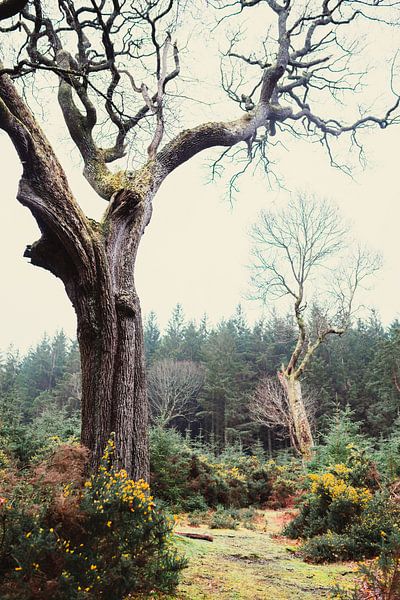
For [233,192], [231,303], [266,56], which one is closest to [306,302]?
[233,192]

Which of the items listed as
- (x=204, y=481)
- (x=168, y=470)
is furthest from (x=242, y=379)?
(x=168, y=470)

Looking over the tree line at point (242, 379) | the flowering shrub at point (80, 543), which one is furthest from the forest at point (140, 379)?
the tree line at point (242, 379)

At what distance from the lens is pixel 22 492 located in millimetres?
2488

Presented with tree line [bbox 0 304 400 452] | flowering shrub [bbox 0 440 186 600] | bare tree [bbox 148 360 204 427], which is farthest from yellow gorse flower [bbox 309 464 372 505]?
bare tree [bbox 148 360 204 427]

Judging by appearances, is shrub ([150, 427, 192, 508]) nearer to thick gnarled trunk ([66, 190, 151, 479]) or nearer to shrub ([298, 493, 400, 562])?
shrub ([298, 493, 400, 562])

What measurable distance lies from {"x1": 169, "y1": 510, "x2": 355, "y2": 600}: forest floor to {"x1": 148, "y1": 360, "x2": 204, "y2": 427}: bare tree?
72.1 feet

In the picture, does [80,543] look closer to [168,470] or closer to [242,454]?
[168,470]

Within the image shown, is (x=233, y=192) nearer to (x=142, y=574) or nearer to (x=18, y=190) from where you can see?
(x=18, y=190)

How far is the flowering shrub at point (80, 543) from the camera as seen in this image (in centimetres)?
196

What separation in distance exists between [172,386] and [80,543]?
27.0m

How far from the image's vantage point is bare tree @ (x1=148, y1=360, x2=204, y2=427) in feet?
91.6

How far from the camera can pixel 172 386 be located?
2877cm

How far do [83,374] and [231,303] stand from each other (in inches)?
1556

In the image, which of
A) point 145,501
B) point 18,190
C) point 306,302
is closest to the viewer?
point 145,501
